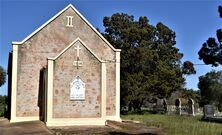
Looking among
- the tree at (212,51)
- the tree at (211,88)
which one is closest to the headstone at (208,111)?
the tree at (212,51)

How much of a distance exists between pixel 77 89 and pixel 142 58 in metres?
21.9

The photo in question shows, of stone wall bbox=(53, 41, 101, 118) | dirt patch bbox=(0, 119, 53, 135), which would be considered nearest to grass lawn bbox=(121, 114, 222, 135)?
stone wall bbox=(53, 41, 101, 118)

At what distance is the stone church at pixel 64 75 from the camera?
28266 mm

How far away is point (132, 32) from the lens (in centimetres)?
5009

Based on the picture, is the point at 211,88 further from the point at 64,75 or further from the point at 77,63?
the point at 64,75

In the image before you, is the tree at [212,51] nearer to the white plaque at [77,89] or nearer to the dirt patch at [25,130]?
the dirt patch at [25,130]

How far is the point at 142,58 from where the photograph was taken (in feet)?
162

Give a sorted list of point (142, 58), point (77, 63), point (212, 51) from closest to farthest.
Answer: point (212, 51), point (77, 63), point (142, 58)

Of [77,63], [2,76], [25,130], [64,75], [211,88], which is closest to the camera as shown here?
[25,130]

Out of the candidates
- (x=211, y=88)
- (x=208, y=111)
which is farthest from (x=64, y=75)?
(x=211, y=88)

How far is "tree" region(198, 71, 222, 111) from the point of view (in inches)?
3120

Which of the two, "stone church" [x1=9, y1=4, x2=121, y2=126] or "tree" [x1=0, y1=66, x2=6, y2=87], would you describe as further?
"tree" [x1=0, y1=66, x2=6, y2=87]

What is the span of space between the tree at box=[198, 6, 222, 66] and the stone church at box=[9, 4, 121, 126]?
13225 millimetres

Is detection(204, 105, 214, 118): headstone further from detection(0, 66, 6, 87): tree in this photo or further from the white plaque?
detection(0, 66, 6, 87): tree
